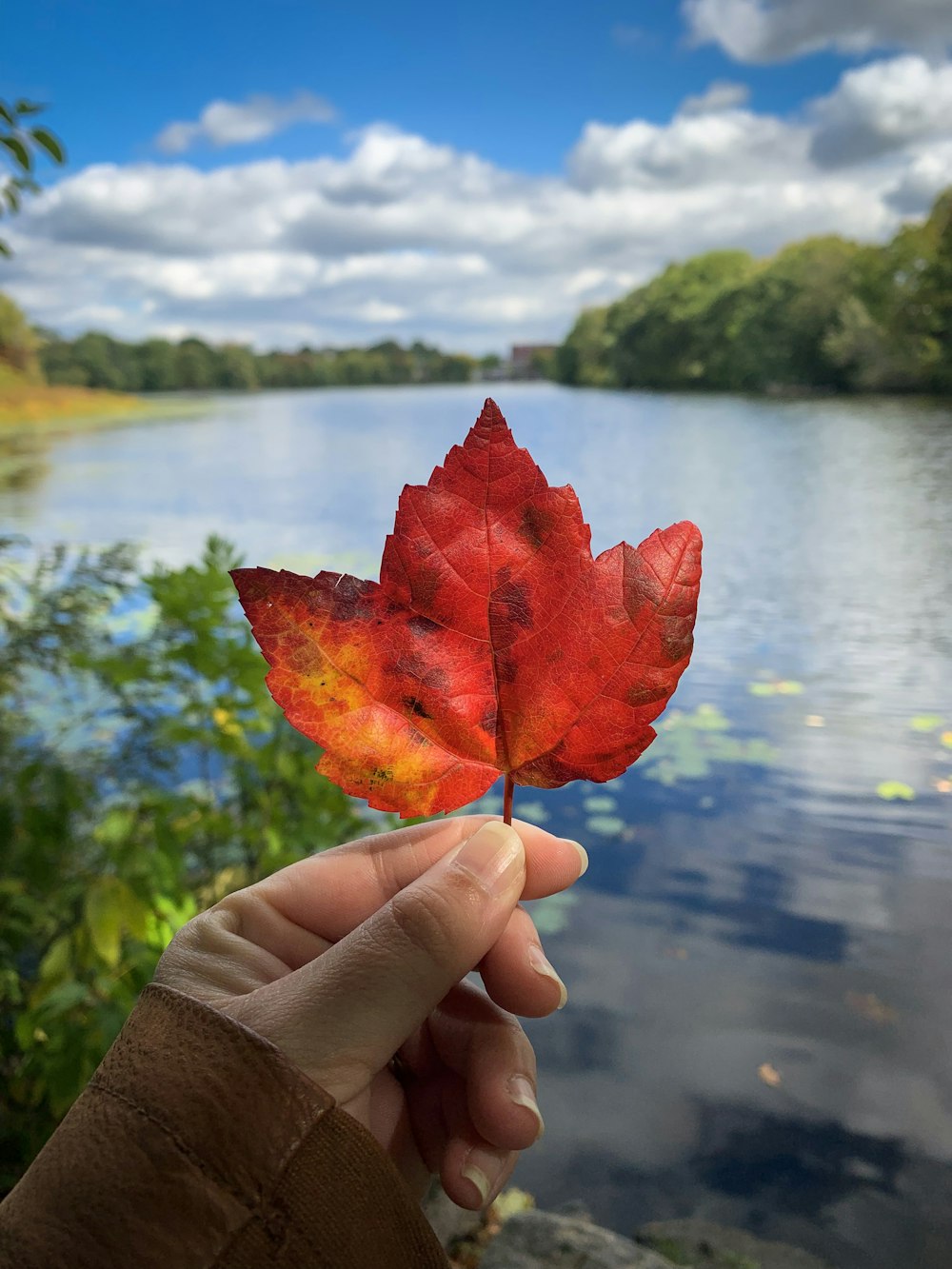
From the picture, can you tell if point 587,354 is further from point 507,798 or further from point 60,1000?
point 507,798

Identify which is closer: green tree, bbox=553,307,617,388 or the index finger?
the index finger

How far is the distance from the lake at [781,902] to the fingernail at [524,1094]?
0.51 meters

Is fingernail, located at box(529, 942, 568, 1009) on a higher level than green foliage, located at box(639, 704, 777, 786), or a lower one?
higher

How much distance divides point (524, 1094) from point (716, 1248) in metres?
1.23

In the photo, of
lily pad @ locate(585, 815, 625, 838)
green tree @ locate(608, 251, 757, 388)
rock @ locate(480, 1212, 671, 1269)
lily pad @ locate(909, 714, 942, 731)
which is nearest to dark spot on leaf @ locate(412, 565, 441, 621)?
rock @ locate(480, 1212, 671, 1269)

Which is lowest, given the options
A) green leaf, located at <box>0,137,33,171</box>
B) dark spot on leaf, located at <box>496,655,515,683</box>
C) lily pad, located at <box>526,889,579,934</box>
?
lily pad, located at <box>526,889,579,934</box>

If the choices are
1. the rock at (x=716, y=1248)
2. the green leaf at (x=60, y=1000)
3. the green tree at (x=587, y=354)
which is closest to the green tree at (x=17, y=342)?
the green leaf at (x=60, y=1000)

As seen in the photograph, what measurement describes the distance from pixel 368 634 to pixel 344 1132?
1.08ft

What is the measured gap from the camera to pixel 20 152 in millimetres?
1235

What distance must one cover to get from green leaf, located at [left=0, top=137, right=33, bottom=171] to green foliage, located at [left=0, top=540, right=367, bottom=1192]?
665 mm

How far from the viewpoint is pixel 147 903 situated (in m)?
1.25

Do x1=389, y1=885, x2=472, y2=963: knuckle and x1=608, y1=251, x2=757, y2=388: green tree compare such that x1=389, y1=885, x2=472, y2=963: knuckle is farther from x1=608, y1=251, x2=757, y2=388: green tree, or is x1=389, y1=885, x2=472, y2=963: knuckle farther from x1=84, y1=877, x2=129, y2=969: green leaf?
x1=608, y1=251, x2=757, y2=388: green tree

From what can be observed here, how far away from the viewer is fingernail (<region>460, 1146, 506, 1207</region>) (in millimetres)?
Answer: 719

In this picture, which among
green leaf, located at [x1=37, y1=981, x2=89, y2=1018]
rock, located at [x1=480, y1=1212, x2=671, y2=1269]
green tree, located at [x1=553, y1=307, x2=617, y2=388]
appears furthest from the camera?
green tree, located at [x1=553, y1=307, x2=617, y2=388]
